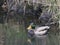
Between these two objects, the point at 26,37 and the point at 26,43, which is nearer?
the point at 26,43

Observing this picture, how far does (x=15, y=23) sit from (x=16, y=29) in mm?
2469

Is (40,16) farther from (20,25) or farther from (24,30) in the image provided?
(24,30)

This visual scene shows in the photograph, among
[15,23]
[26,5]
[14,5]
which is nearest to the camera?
[15,23]

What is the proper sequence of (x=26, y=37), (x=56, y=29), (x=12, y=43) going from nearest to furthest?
(x=12, y=43) < (x=26, y=37) < (x=56, y=29)

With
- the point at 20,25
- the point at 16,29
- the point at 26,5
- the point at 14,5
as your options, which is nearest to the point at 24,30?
the point at 16,29

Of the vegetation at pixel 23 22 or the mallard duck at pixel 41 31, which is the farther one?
the mallard duck at pixel 41 31

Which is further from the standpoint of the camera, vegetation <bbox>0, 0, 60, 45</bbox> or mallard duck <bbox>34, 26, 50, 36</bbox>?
mallard duck <bbox>34, 26, 50, 36</bbox>

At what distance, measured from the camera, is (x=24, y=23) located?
751 inches

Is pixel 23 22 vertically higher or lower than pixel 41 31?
lower

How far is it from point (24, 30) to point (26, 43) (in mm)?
3845

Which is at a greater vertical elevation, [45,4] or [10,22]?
[45,4]

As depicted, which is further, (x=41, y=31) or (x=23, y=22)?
(x=23, y=22)

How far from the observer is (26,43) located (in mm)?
12672

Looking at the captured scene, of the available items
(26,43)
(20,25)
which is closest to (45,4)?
(20,25)
